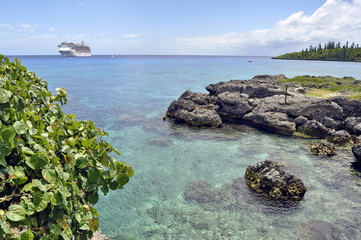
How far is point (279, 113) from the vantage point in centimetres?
3997

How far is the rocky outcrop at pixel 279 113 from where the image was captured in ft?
121

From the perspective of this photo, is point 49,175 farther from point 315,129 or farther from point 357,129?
point 357,129

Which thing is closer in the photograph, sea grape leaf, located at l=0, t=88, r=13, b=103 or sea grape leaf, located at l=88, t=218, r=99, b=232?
sea grape leaf, located at l=0, t=88, r=13, b=103

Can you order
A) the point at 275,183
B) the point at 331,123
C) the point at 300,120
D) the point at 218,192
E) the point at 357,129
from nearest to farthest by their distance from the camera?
the point at 275,183 → the point at 218,192 → the point at 357,129 → the point at 331,123 → the point at 300,120

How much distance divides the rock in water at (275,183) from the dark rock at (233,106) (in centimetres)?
2108

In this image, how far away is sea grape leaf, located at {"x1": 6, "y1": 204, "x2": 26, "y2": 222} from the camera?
4.80 metres

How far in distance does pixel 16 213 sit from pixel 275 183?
796 inches

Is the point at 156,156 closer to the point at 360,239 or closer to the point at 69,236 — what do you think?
the point at 360,239

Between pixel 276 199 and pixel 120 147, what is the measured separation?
63.7 ft

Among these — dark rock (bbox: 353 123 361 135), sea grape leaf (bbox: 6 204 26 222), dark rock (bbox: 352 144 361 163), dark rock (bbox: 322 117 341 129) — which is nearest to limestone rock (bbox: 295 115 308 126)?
dark rock (bbox: 322 117 341 129)

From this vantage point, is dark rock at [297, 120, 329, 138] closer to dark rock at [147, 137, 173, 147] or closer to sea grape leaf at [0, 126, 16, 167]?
dark rock at [147, 137, 173, 147]

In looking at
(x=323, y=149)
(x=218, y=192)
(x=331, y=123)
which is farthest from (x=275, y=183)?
(x=331, y=123)

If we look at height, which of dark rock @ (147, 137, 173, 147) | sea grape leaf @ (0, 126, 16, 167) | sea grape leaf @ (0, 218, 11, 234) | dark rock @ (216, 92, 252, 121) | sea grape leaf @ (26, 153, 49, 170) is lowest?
dark rock @ (147, 137, 173, 147)

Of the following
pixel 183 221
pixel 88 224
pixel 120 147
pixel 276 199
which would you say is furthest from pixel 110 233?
pixel 120 147
